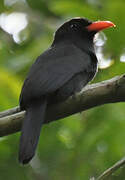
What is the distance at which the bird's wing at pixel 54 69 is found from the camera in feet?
11.9

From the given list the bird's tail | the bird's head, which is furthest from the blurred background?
the bird's tail

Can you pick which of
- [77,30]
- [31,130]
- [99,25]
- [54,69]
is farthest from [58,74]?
[77,30]

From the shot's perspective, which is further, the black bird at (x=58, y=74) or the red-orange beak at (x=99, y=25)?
the red-orange beak at (x=99, y=25)

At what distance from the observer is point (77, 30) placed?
4.86 meters

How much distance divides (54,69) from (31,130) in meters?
0.70

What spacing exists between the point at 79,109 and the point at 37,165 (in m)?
1.34

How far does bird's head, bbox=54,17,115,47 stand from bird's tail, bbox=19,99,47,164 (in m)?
1.28

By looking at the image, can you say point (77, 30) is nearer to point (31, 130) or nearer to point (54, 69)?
point (54, 69)

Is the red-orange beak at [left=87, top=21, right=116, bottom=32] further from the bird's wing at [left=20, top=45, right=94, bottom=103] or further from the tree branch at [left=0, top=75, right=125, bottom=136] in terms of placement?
the tree branch at [left=0, top=75, right=125, bottom=136]

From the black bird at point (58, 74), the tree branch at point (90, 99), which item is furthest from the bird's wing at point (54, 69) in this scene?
the tree branch at point (90, 99)

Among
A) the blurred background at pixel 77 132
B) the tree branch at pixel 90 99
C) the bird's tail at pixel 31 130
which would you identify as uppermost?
the tree branch at pixel 90 99

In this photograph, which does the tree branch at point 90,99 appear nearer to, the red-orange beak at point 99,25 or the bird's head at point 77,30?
the red-orange beak at point 99,25

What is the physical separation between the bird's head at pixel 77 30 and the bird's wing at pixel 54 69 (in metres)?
0.29

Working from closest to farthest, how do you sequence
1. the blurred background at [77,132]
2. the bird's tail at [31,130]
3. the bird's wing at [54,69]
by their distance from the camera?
the bird's tail at [31,130] < the bird's wing at [54,69] < the blurred background at [77,132]
